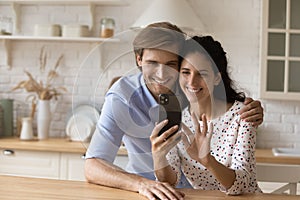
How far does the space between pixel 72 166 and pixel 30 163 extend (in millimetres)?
282

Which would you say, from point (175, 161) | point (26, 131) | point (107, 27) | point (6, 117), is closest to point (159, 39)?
point (175, 161)

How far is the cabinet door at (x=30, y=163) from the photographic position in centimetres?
320

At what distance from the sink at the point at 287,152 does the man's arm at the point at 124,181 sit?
5.70ft

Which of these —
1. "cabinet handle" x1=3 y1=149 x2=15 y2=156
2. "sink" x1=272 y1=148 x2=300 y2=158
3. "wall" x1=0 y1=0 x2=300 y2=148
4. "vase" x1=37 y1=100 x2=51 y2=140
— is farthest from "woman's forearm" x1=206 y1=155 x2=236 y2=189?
"vase" x1=37 y1=100 x2=51 y2=140

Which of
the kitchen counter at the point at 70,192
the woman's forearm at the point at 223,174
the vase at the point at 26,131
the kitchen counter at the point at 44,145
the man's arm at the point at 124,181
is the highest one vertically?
the woman's forearm at the point at 223,174

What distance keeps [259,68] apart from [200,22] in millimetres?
498

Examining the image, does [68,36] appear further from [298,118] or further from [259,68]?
[298,118]

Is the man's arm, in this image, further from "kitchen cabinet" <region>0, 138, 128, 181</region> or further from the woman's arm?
"kitchen cabinet" <region>0, 138, 128, 181</region>

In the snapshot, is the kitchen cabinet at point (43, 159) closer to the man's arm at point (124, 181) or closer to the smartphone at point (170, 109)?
the man's arm at point (124, 181)

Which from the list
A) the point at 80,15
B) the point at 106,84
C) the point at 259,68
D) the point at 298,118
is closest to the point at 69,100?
the point at 80,15

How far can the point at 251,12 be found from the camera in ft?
11.2

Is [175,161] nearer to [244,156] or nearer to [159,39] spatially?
[244,156]

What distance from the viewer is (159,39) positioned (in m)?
1.38

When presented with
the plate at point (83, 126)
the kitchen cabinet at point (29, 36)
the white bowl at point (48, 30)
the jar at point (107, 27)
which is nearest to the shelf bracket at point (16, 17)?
the kitchen cabinet at point (29, 36)
